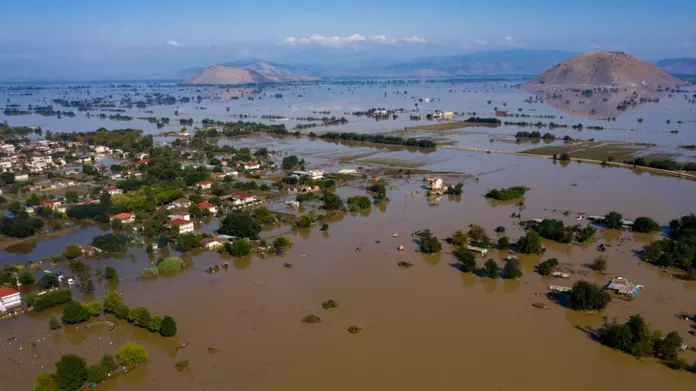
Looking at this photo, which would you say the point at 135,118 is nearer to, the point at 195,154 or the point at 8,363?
the point at 195,154

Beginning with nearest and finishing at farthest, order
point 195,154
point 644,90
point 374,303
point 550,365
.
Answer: point 550,365, point 374,303, point 195,154, point 644,90

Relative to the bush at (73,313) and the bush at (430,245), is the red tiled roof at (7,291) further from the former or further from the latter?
the bush at (430,245)

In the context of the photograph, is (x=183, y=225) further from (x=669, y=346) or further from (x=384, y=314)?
(x=669, y=346)

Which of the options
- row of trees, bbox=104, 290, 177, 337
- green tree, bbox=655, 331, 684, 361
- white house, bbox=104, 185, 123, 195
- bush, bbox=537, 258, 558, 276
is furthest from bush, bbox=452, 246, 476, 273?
white house, bbox=104, 185, 123, 195

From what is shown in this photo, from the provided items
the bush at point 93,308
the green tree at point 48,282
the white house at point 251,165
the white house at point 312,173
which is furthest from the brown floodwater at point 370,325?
the white house at point 251,165

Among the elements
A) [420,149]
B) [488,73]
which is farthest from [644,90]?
[488,73]

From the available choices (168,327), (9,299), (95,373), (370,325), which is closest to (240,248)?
(168,327)
